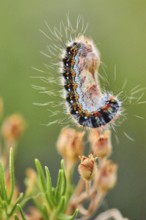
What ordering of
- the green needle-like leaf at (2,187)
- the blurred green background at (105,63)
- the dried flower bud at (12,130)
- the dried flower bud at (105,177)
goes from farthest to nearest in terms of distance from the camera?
1. the blurred green background at (105,63)
2. the dried flower bud at (12,130)
3. the dried flower bud at (105,177)
4. the green needle-like leaf at (2,187)

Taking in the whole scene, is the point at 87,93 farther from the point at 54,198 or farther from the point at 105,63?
the point at 105,63

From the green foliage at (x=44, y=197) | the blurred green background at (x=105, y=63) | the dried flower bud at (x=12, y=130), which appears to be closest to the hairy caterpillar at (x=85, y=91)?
the green foliage at (x=44, y=197)

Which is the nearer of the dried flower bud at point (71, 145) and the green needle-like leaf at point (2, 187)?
the green needle-like leaf at point (2, 187)

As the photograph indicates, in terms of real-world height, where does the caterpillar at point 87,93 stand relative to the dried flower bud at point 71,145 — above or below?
above

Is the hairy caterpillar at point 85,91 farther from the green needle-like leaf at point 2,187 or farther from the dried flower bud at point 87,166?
the green needle-like leaf at point 2,187

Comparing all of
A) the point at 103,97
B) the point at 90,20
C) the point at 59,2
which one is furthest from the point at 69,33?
the point at 59,2

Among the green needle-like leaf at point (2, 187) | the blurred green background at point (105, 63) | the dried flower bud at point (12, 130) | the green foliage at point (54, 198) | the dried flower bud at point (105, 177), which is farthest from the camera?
the blurred green background at point (105, 63)

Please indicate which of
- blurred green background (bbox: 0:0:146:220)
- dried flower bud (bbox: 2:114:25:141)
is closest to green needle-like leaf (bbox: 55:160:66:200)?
dried flower bud (bbox: 2:114:25:141)

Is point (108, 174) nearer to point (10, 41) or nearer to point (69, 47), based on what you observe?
point (69, 47)
